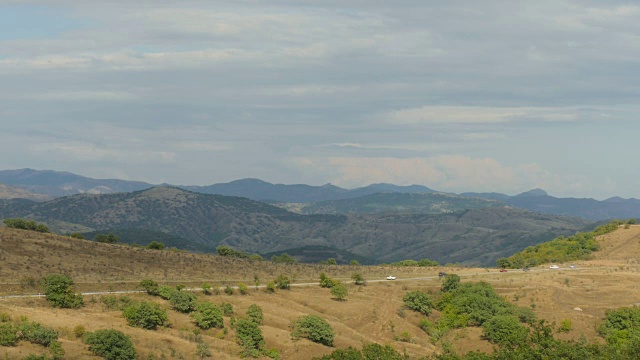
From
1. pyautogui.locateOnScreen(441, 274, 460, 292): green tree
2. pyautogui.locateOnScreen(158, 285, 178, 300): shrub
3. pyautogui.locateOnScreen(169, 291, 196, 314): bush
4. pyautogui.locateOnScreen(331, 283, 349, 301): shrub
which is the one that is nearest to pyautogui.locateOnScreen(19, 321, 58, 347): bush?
pyautogui.locateOnScreen(169, 291, 196, 314): bush

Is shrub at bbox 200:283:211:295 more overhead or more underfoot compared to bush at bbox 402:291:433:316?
more overhead

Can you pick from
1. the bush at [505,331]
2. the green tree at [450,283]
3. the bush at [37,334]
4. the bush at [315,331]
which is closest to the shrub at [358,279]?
the green tree at [450,283]

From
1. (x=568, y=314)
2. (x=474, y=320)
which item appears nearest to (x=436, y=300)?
(x=474, y=320)

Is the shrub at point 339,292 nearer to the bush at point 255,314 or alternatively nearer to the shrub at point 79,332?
the bush at point 255,314

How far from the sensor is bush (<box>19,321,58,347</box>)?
68.1m

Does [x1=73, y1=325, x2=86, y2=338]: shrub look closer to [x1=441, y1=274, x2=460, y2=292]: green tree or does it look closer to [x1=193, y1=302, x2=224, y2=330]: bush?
[x1=193, y1=302, x2=224, y2=330]: bush

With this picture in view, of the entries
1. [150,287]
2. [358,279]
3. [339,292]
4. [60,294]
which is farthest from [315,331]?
[358,279]

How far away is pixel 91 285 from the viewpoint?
9556 cm

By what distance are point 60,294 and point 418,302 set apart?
48154 mm

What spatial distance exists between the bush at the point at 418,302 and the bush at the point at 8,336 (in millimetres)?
54408

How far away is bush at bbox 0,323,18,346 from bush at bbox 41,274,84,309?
41.0 feet

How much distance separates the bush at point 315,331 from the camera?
8544cm

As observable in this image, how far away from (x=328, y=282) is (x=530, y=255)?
304ft

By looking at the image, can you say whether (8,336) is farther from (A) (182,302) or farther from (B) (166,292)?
(B) (166,292)
